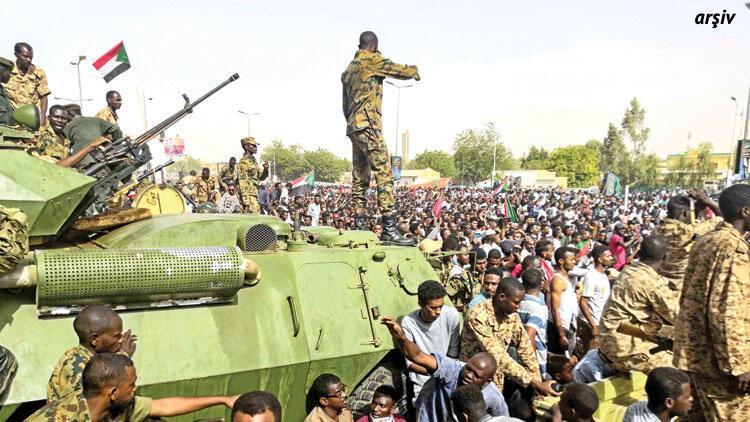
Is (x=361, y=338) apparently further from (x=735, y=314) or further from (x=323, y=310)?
(x=735, y=314)

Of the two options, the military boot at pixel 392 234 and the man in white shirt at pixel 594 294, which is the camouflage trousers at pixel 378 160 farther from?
the man in white shirt at pixel 594 294

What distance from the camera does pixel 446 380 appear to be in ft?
14.5

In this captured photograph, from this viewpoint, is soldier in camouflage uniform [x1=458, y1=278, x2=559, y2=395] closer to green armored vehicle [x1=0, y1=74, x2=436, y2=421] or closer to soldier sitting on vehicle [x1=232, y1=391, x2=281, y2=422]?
green armored vehicle [x1=0, y1=74, x2=436, y2=421]

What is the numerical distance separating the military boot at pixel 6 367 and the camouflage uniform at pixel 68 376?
1.49 feet

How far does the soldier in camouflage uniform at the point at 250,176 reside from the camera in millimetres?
10047

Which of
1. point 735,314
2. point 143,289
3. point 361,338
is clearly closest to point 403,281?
point 361,338

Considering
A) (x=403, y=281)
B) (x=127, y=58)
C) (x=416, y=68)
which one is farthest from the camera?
(x=127, y=58)

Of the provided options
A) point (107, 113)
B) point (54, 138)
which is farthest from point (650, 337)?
point (107, 113)

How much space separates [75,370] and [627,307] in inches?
153

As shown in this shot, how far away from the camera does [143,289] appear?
428 centimetres

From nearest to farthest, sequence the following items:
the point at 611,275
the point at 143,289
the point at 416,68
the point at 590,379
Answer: the point at 143,289, the point at 590,379, the point at 416,68, the point at 611,275

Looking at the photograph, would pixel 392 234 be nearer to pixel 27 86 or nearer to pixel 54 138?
pixel 54 138

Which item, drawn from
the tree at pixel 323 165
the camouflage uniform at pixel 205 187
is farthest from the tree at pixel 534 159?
the camouflage uniform at pixel 205 187

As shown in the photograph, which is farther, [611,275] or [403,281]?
[611,275]
